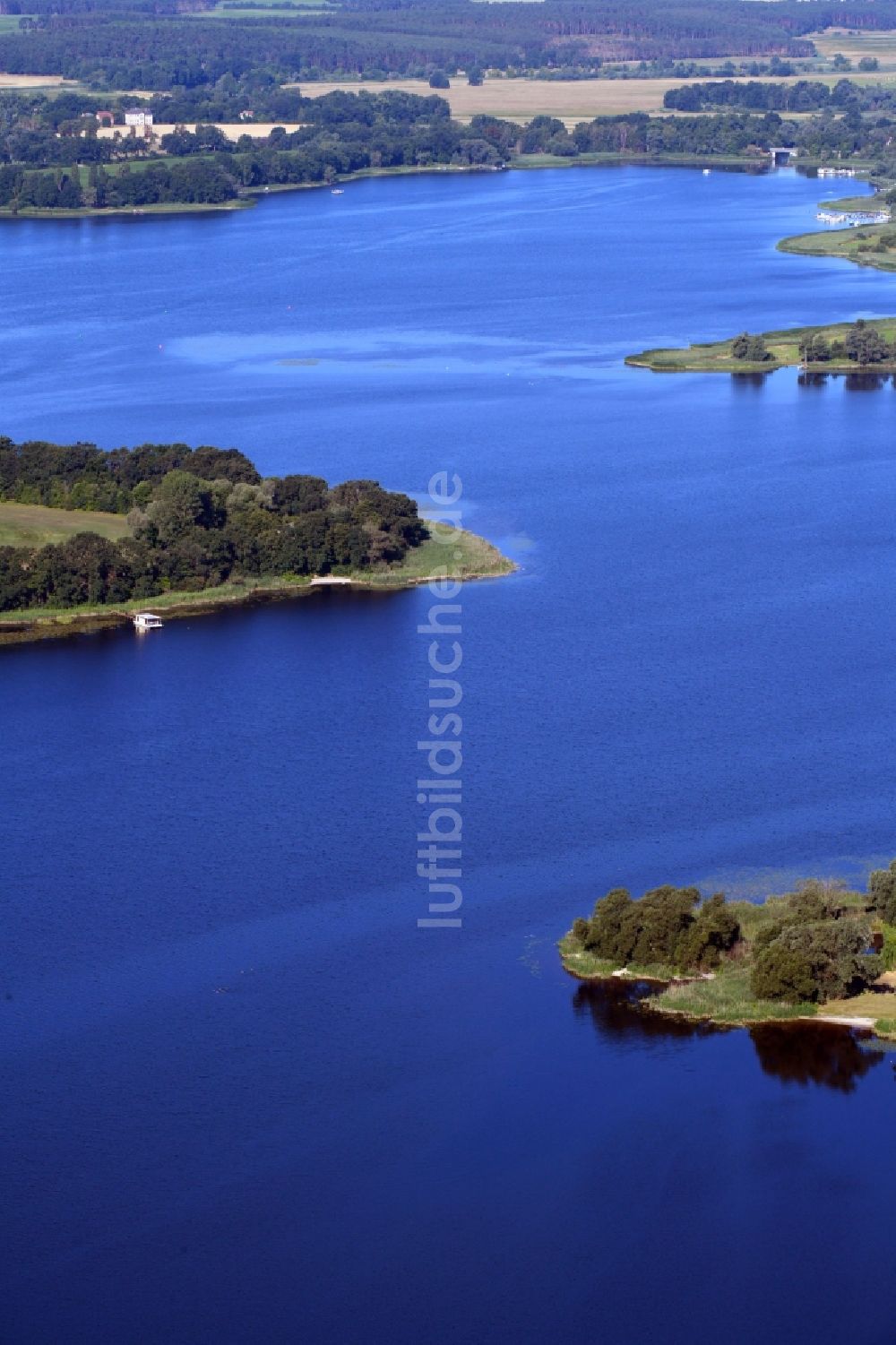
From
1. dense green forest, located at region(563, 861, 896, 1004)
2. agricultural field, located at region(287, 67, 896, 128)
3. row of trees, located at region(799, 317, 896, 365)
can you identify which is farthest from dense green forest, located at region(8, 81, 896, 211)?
dense green forest, located at region(563, 861, 896, 1004)

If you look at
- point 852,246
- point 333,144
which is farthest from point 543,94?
point 852,246

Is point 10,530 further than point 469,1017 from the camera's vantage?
Yes

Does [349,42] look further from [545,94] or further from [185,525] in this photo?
[185,525]

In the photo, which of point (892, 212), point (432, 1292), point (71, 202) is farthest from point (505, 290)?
point (432, 1292)

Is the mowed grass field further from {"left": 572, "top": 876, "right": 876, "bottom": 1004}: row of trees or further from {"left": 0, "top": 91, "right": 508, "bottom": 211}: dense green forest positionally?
{"left": 0, "top": 91, "right": 508, "bottom": 211}: dense green forest

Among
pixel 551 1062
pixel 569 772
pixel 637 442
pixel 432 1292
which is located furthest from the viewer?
pixel 637 442

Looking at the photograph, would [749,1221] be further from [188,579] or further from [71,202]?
[71,202]

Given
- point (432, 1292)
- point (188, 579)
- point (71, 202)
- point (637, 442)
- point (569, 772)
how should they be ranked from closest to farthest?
point (432, 1292), point (569, 772), point (188, 579), point (637, 442), point (71, 202)
